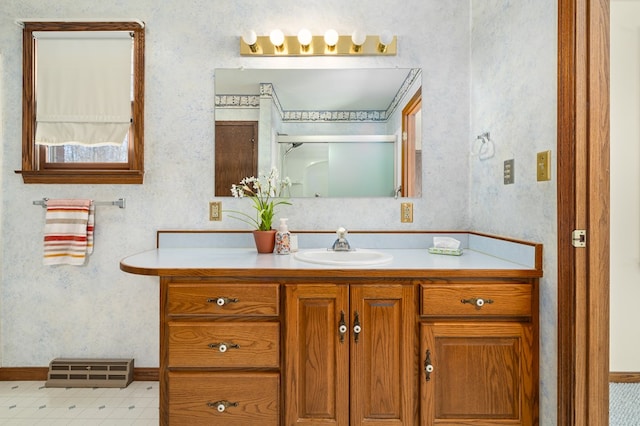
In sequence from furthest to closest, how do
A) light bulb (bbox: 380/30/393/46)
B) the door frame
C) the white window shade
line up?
the white window shade, light bulb (bbox: 380/30/393/46), the door frame

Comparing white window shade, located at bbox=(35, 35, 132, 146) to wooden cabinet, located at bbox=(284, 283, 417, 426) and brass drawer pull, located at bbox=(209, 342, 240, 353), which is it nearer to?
brass drawer pull, located at bbox=(209, 342, 240, 353)

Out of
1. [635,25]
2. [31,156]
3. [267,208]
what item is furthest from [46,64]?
[635,25]

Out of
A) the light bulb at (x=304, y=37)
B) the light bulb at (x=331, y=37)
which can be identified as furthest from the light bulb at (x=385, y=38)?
the light bulb at (x=304, y=37)

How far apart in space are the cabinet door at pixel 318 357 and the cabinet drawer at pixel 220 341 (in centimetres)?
8

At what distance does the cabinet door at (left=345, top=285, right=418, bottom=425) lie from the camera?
58.9 inches

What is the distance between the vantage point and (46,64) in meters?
2.17

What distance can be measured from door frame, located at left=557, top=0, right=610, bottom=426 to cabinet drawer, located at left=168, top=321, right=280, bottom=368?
1107 mm

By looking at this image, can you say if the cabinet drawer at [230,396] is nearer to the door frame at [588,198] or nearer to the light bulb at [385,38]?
the door frame at [588,198]

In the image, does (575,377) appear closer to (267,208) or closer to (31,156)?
(267,208)

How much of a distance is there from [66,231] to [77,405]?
37.1 inches

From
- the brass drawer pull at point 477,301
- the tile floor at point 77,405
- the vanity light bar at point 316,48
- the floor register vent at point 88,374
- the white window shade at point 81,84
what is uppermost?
the vanity light bar at point 316,48

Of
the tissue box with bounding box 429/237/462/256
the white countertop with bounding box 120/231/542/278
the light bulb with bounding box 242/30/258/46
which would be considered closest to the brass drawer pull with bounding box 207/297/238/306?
the white countertop with bounding box 120/231/542/278

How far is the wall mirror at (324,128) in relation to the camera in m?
2.16

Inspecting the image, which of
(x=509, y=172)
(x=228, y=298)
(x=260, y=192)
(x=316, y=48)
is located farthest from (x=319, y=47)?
(x=228, y=298)
